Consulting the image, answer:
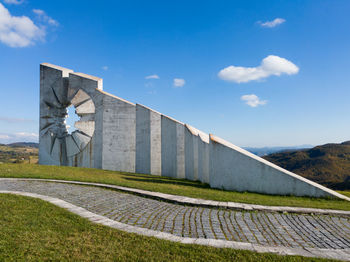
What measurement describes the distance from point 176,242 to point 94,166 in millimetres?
15493

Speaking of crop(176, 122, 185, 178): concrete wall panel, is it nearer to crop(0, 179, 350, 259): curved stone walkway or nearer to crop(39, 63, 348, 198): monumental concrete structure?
crop(39, 63, 348, 198): monumental concrete structure

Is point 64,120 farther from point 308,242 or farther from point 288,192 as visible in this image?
point 308,242

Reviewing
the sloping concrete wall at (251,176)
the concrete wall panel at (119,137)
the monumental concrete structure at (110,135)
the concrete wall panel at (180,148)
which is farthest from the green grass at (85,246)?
the concrete wall panel at (119,137)

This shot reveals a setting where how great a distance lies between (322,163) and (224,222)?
95.7 meters

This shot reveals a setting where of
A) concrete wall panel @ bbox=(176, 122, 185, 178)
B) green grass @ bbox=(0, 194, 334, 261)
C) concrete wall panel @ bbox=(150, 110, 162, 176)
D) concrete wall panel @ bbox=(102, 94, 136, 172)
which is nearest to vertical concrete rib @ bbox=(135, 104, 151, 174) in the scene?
concrete wall panel @ bbox=(150, 110, 162, 176)

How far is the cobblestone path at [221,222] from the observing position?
191 inches

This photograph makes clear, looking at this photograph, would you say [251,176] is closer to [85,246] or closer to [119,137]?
[85,246]

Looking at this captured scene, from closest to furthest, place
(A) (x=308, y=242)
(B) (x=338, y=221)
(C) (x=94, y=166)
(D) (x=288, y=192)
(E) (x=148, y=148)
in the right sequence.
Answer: (A) (x=308, y=242)
(B) (x=338, y=221)
(D) (x=288, y=192)
(E) (x=148, y=148)
(C) (x=94, y=166)

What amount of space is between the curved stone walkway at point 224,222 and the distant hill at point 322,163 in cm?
7341

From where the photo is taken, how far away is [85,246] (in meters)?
4.00

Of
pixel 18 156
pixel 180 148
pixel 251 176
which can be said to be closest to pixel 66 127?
pixel 180 148

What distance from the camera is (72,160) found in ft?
64.7

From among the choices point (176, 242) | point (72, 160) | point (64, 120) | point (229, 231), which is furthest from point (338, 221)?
point (64, 120)

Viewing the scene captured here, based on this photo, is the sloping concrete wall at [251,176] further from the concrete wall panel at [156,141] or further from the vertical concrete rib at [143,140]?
the vertical concrete rib at [143,140]
